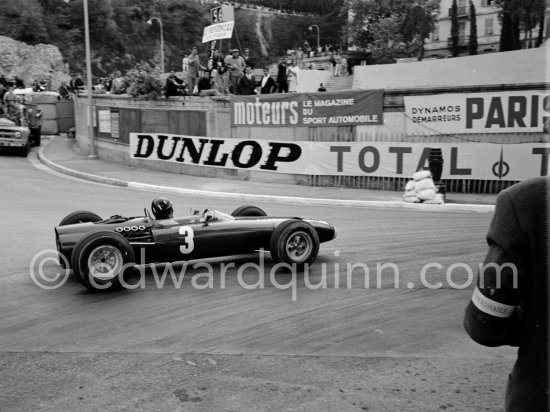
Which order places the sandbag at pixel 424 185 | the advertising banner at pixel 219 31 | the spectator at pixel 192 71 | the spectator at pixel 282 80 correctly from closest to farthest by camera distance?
the sandbag at pixel 424 185, the spectator at pixel 282 80, the advertising banner at pixel 219 31, the spectator at pixel 192 71

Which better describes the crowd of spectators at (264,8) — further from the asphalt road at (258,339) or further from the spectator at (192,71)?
the asphalt road at (258,339)

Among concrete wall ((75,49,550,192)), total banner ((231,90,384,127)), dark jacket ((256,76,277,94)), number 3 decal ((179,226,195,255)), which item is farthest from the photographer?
dark jacket ((256,76,277,94))

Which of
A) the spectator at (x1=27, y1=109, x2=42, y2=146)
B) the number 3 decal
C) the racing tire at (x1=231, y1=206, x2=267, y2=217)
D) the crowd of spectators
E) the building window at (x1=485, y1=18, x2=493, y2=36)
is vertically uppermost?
the crowd of spectators

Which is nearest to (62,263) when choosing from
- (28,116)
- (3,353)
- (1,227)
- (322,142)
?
(3,353)

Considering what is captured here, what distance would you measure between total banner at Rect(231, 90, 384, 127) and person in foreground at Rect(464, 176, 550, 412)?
51.4ft

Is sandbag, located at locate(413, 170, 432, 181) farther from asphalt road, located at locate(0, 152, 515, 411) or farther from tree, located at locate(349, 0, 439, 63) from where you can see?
tree, located at locate(349, 0, 439, 63)

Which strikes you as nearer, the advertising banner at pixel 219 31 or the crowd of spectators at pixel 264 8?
the advertising banner at pixel 219 31

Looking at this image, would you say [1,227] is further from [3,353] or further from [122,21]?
[122,21]

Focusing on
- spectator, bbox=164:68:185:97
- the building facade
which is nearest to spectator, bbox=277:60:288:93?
spectator, bbox=164:68:185:97

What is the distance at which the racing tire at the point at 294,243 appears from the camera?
809 cm

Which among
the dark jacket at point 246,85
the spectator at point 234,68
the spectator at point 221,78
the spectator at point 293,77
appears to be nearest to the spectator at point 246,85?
→ the dark jacket at point 246,85

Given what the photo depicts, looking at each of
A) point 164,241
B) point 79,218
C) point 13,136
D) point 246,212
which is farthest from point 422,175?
point 13,136

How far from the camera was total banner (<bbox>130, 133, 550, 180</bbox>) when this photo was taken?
16.0m

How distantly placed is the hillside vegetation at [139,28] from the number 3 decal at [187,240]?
5453cm
